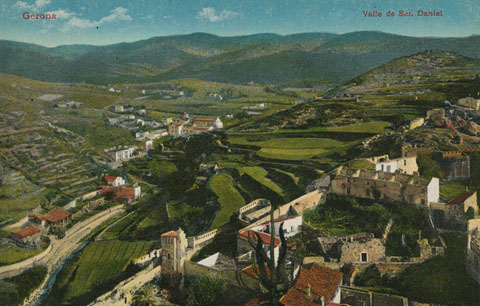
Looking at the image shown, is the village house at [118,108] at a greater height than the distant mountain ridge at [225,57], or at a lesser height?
lesser

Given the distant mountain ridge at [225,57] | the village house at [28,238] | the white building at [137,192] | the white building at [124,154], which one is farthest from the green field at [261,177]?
the distant mountain ridge at [225,57]

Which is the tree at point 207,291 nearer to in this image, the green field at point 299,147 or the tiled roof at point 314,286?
the tiled roof at point 314,286

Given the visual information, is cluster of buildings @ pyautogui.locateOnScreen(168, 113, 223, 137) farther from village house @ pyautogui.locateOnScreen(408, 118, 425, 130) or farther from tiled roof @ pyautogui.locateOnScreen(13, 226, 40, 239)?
village house @ pyautogui.locateOnScreen(408, 118, 425, 130)

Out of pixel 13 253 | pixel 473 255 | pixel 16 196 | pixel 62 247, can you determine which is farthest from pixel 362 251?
pixel 16 196

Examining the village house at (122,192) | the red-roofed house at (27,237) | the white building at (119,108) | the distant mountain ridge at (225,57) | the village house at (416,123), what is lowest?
the red-roofed house at (27,237)

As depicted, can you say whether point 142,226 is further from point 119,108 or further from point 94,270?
point 119,108

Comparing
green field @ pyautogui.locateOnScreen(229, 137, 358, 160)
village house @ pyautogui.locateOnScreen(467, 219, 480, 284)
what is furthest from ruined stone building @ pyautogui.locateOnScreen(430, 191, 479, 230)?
green field @ pyautogui.locateOnScreen(229, 137, 358, 160)

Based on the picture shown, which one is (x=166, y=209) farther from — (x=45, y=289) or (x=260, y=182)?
(x=45, y=289)
